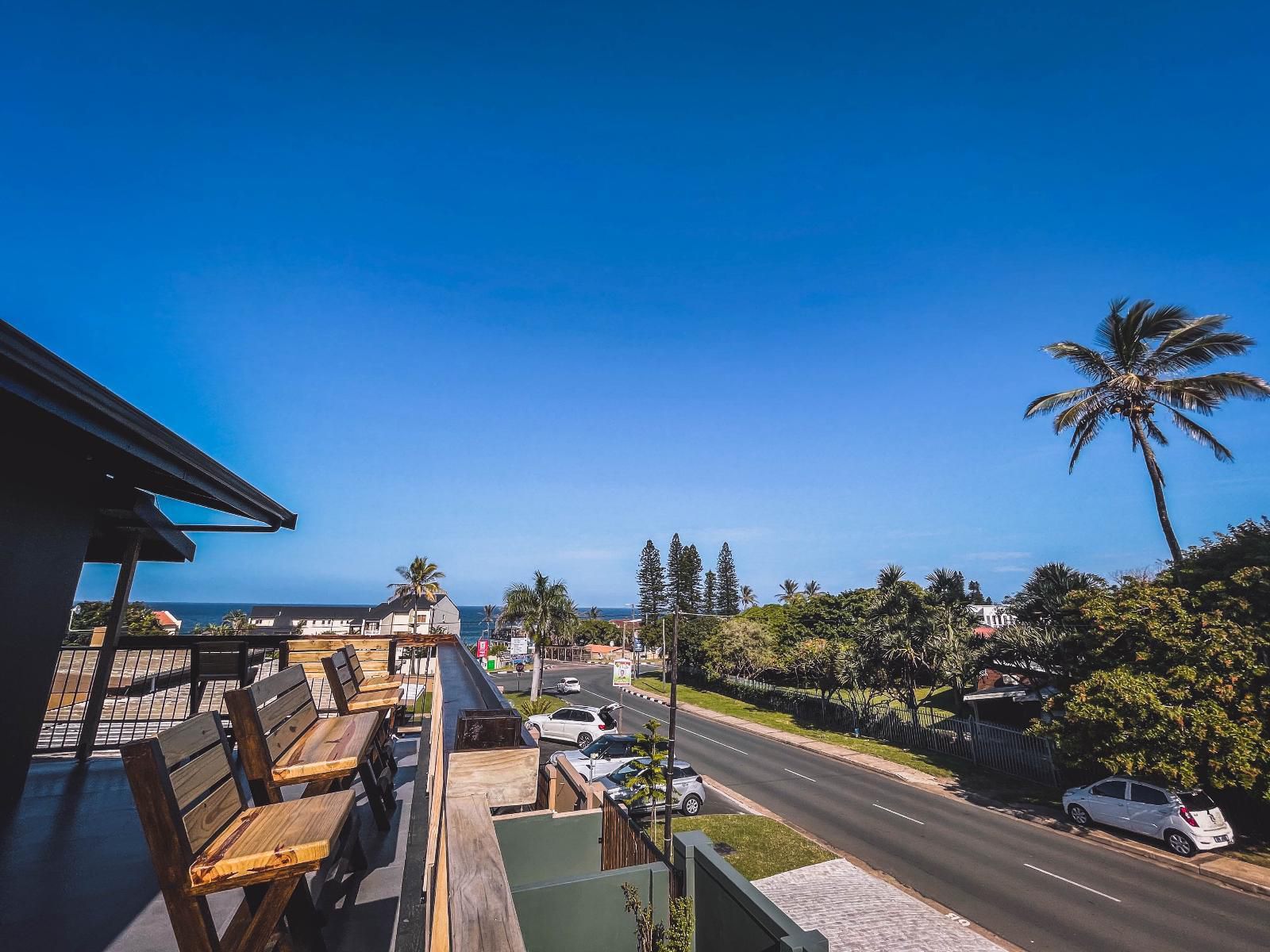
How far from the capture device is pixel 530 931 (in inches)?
206

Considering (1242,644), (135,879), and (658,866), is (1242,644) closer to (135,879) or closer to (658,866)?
(658,866)

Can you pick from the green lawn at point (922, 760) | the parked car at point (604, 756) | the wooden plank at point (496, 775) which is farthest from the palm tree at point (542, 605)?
the wooden plank at point (496, 775)

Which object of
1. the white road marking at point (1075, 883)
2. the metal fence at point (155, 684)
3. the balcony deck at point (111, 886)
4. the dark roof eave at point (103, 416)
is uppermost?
the dark roof eave at point (103, 416)

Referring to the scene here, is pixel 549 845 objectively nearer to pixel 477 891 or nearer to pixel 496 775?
pixel 496 775

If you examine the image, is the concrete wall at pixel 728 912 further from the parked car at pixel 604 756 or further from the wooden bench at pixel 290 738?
the parked car at pixel 604 756

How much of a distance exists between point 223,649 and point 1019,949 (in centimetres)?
1253

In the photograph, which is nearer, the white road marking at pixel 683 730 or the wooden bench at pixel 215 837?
the wooden bench at pixel 215 837

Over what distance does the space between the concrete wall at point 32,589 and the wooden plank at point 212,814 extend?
9.89 feet

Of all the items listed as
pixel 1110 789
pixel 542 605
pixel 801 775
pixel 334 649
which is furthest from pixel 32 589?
pixel 542 605

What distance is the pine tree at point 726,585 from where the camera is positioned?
307 ft

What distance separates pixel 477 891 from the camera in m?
1.07

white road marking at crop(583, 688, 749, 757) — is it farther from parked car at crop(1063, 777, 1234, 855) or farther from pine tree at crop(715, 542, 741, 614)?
pine tree at crop(715, 542, 741, 614)

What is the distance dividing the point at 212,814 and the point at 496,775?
840mm

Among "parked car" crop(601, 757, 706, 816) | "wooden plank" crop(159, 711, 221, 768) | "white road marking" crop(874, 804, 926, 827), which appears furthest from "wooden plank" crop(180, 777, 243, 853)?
"white road marking" crop(874, 804, 926, 827)
